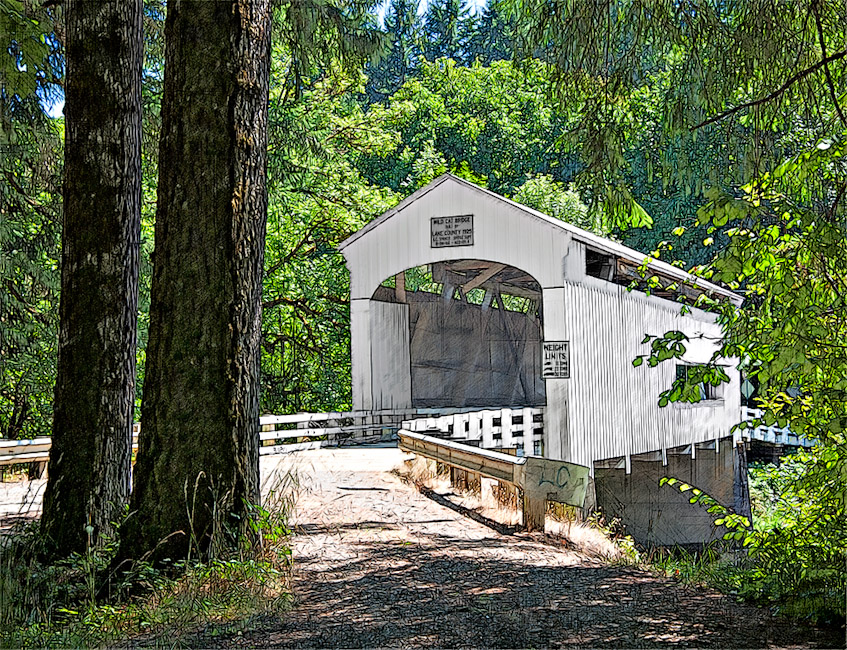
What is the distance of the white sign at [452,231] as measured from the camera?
15391 millimetres

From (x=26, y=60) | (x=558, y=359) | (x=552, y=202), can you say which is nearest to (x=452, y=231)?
(x=558, y=359)

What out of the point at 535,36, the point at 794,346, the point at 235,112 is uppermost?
the point at 535,36

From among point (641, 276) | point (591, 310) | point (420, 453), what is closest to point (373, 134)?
point (591, 310)

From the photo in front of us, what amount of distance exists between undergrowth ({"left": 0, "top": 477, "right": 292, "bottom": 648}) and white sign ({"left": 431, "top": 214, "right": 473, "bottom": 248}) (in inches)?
368

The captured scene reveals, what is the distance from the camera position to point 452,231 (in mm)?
15547

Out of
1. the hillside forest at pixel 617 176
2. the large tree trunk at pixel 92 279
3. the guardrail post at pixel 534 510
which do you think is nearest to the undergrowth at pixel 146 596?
the large tree trunk at pixel 92 279

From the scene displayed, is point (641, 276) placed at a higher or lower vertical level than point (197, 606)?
higher

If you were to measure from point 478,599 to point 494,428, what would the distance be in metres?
8.72

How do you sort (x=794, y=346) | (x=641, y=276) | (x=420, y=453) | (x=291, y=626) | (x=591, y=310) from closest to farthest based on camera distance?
(x=794, y=346), (x=291, y=626), (x=641, y=276), (x=420, y=453), (x=591, y=310)

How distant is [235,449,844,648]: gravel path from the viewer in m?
4.84

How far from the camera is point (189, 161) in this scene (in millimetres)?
5938

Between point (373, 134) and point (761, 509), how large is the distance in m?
13.5

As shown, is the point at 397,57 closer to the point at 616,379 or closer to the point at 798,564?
the point at 616,379

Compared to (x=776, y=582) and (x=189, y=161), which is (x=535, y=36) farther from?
(x=776, y=582)
